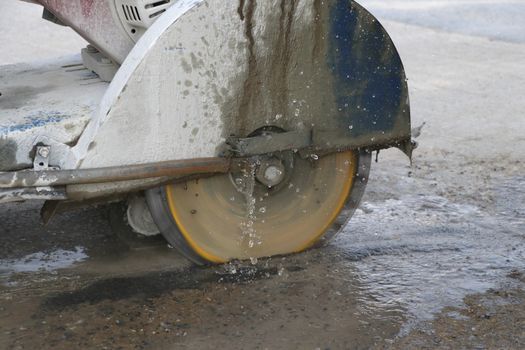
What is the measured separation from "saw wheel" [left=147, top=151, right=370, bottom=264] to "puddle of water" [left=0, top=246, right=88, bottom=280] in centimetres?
63

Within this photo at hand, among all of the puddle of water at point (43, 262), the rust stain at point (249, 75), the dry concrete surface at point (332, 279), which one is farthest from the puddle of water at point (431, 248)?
the puddle of water at point (43, 262)

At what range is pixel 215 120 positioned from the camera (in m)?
3.47

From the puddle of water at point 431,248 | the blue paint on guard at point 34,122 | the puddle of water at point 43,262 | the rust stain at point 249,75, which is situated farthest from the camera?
the puddle of water at point 43,262

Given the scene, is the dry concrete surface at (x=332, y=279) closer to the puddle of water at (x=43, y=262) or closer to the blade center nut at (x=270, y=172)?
the puddle of water at (x=43, y=262)

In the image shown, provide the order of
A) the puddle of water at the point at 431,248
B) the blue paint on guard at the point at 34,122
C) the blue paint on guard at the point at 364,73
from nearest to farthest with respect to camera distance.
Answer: the blue paint on guard at the point at 34,122, the blue paint on guard at the point at 364,73, the puddle of water at the point at 431,248

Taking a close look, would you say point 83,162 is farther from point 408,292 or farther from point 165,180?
point 408,292

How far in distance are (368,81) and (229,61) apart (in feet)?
2.00

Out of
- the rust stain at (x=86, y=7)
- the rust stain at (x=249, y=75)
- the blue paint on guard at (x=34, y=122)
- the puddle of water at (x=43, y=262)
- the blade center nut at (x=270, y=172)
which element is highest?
the rust stain at (x=86, y=7)

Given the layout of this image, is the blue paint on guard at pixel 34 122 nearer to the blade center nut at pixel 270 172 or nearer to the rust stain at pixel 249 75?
Answer: the rust stain at pixel 249 75

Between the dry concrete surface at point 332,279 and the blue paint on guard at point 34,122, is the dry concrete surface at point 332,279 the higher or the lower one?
the lower one

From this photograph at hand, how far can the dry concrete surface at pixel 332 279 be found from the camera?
338cm

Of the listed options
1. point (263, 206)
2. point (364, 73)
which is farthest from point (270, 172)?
point (364, 73)

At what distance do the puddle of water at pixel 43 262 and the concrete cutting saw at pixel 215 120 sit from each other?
373 millimetres

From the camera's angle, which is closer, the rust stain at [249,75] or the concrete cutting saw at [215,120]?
the concrete cutting saw at [215,120]
